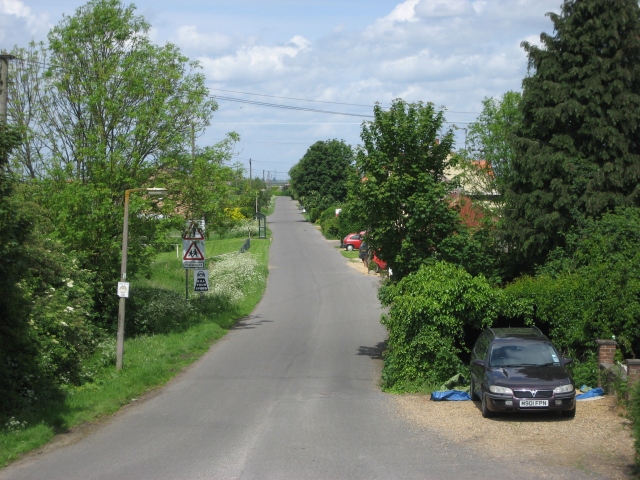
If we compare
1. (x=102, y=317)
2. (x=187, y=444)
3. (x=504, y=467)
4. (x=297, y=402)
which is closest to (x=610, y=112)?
(x=297, y=402)

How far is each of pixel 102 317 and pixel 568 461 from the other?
1773 cm

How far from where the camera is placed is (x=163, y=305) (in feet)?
83.9

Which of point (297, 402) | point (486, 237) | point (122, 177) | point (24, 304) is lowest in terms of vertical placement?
point (297, 402)

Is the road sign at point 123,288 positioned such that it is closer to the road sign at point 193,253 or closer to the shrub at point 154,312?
the shrub at point 154,312

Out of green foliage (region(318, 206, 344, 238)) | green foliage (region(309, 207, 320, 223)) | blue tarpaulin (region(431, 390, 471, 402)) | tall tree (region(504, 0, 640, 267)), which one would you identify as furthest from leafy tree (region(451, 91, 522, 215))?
green foliage (region(309, 207, 320, 223))

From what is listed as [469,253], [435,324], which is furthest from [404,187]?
[435,324]

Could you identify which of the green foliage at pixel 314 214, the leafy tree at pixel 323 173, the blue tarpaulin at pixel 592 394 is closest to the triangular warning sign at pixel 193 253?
the blue tarpaulin at pixel 592 394

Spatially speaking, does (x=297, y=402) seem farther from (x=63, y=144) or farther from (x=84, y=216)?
(x=63, y=144)

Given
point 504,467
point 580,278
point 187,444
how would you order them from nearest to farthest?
1. point 504,467
2. point 187,444
3. point 580,278

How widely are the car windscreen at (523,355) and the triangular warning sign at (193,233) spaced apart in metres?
13.7

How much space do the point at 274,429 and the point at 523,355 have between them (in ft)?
16.9

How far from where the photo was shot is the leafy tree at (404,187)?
19.6 m

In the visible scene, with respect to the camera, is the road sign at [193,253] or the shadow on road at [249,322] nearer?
the road sign at [193,253]

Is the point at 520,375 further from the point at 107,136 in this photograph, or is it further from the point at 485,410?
the point at 107,136
